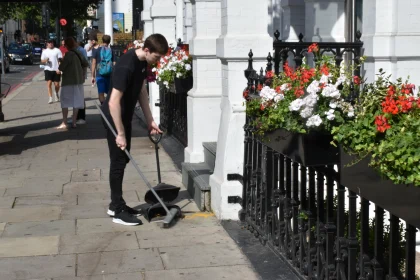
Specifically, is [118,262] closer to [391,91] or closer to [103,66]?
[391,91]

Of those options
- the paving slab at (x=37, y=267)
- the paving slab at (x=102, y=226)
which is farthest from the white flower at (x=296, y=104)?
the paving slab at (x=102, y=226)

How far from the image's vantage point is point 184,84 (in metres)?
11.9

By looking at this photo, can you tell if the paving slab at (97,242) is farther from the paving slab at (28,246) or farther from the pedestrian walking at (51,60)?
the pedestrian walking at (51,60)

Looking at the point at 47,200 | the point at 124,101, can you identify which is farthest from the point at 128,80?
the point at 47,200

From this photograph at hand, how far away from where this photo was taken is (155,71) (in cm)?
1317

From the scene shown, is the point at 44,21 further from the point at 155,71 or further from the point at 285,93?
the point at 285,93

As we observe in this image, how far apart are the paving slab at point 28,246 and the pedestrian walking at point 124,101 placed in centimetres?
78

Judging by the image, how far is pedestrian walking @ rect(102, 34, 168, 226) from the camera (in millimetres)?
7250

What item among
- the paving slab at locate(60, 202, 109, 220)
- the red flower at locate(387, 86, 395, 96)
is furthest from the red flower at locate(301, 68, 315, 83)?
the paving slab at locate(60, 202, 109, 220)

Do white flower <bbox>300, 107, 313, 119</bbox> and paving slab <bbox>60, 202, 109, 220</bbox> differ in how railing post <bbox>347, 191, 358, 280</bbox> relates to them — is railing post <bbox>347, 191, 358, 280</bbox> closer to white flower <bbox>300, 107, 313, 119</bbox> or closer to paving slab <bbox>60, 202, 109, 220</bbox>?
white flower <bbox>300, 107, 313, 119</bbox>

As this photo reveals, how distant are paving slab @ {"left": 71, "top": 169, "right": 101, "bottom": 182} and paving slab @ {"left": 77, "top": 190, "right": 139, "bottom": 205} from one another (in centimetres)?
95

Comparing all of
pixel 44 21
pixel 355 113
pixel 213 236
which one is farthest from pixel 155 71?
pixel 44 21

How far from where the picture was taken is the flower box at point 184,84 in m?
11.8

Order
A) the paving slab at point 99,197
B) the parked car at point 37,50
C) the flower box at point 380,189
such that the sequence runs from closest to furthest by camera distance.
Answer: the flower box at point 380,189 → the paving slab at point 99,197 → the parked car at point 37,50
